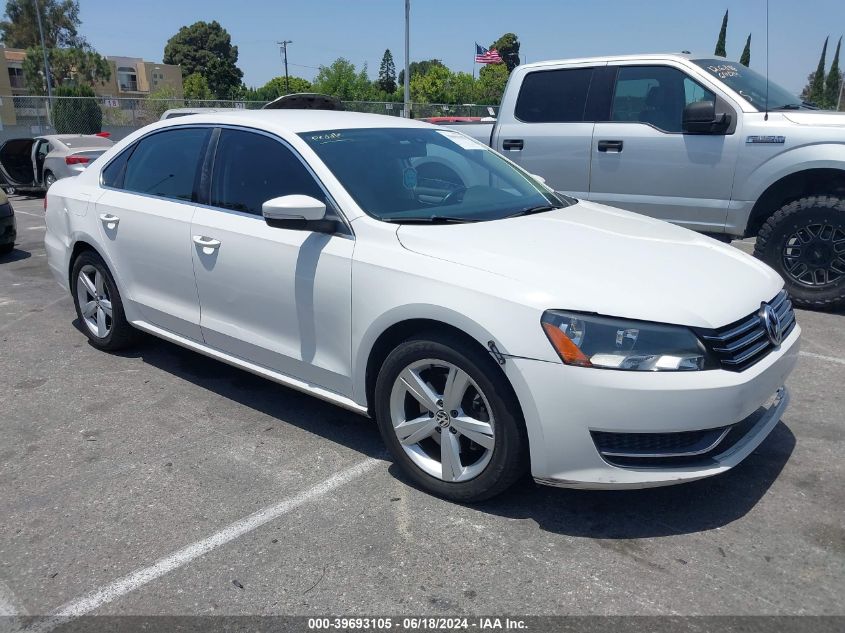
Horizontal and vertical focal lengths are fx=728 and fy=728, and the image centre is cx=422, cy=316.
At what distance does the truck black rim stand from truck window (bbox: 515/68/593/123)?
7.42 feet

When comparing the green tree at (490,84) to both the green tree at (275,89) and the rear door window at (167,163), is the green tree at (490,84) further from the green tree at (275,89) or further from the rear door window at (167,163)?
the rear door window at (167,163)

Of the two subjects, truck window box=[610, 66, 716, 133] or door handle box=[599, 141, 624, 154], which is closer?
truck window box=[610, 66, 716, 133]

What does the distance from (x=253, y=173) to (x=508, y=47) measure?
106 metres

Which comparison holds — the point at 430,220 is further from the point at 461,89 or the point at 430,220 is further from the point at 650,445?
the point at 461,89

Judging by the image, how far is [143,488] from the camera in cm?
339

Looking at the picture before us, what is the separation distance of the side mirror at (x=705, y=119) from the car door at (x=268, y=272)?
3853 millimetres

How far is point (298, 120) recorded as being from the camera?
162 inches

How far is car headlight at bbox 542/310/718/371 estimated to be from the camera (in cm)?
275

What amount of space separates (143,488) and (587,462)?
2036 mm

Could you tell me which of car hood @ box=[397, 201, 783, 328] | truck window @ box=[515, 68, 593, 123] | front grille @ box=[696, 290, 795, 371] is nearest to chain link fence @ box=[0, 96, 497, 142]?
truck window @ box=[515, 68, 593, 123]

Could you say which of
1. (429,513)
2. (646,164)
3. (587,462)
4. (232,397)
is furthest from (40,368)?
(646,164)

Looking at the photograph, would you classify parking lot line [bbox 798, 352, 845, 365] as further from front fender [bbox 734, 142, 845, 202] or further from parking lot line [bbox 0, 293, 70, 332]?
parking lot line [bbox 0, 293, 70, 332]

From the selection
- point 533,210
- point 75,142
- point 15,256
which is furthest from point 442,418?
point 75,142

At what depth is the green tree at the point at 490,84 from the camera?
192 feet
